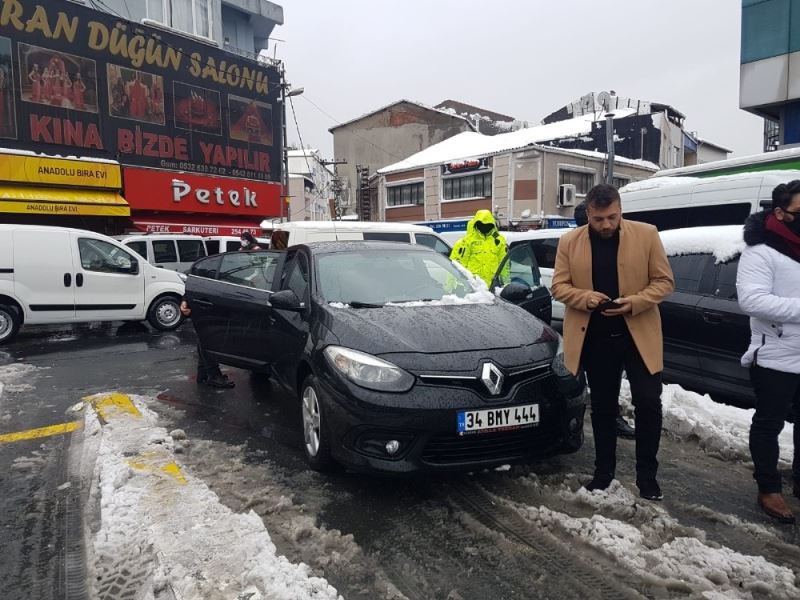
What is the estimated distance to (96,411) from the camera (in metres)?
5.30

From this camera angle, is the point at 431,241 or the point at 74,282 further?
the point at 431,241

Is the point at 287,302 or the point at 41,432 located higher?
the point at 287,302

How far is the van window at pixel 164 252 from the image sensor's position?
1313cm

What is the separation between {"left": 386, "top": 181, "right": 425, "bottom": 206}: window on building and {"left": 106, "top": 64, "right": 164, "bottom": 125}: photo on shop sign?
680 inches

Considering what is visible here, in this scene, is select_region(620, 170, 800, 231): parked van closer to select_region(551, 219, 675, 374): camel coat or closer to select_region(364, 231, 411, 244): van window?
select_region(364, 231, 411, 244): van window

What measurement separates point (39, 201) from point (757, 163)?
18.1 metres

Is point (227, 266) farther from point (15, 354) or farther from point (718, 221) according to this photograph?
point (718, 221)

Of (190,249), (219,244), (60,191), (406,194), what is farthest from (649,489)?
(406,194)

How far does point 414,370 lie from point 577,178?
29.5 metres

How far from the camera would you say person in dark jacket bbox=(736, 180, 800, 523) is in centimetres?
300

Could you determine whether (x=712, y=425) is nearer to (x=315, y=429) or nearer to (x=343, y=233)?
(x=315, y=429)

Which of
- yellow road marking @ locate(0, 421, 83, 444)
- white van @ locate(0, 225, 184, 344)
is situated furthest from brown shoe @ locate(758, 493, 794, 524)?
white van @ locate(0, 225, 184, 344)

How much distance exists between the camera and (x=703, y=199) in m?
7.40

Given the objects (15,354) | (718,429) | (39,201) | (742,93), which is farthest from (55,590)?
(742,93)
